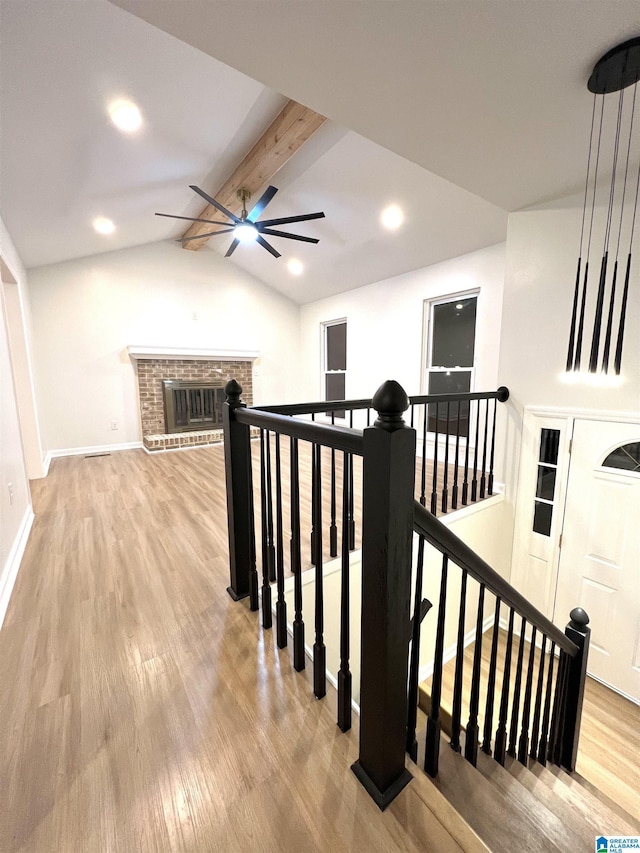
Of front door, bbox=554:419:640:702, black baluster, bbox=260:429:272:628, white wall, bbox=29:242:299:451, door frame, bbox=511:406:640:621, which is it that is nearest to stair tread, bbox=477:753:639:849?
black baluster, bbox=260:429:272:628

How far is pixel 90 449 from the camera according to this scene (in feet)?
17.3

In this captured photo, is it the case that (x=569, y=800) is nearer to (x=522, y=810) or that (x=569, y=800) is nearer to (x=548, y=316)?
(x=522, y=810)

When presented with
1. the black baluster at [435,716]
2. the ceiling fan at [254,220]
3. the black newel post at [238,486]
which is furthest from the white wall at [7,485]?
the black baluster at [435,716]

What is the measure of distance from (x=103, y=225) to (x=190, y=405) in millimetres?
2779

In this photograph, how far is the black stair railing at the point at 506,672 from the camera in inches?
40.2

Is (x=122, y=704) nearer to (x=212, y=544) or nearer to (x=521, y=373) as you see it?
(x=212, y=544)

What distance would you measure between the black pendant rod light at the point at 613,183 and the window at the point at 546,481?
0.67m

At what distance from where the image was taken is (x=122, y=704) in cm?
124

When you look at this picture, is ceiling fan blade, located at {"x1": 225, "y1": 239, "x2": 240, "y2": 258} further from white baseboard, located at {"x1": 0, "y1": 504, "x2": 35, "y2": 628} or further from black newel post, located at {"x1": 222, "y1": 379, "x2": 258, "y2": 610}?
white baseboard, located at {"x1": 0, "y1": 504, "x2": 35, "y2": 628}

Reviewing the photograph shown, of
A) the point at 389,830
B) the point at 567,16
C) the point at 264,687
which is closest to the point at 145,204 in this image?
the point at 567,16

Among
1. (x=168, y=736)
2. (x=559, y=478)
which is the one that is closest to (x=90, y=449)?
(x=168, y=736)

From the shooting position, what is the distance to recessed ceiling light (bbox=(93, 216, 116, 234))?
3.97 m

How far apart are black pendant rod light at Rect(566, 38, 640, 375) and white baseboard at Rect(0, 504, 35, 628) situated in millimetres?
3613

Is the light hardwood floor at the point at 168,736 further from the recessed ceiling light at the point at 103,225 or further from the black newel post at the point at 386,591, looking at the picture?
the recessed ceiling light at the point at 103,225
